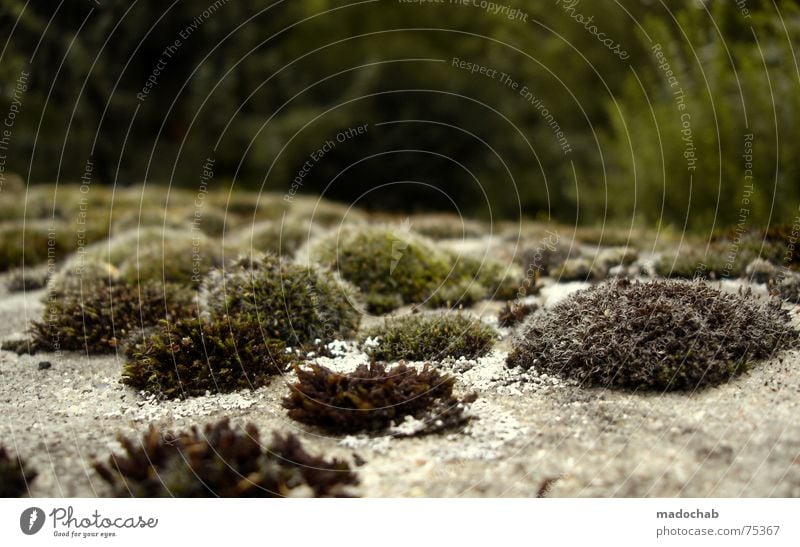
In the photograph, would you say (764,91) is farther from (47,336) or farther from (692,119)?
(47,336)

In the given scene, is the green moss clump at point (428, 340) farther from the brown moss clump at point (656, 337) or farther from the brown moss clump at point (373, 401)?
the brown moss clump at point (373, 401)

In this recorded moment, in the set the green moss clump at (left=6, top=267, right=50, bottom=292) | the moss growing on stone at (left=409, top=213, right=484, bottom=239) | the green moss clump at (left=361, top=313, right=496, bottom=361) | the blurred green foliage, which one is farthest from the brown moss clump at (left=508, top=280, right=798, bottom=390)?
the blurred green foliage

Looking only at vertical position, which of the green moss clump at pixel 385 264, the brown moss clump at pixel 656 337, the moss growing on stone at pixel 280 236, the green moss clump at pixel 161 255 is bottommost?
the green moss clump at pixel 161 255

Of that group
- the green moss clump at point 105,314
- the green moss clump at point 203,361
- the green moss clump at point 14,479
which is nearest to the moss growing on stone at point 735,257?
the green moss clump at point 203,361

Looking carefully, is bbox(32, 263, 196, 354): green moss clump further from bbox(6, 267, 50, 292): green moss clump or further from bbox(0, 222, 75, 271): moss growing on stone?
bbox(0, 222, 75, 271): moss growing on stone

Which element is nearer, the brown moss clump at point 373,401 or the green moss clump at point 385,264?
the brown moss clump at point 373,401

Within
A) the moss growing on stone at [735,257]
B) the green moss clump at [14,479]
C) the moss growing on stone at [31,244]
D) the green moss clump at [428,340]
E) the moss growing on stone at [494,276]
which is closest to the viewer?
the green moss clump at [14,479]
